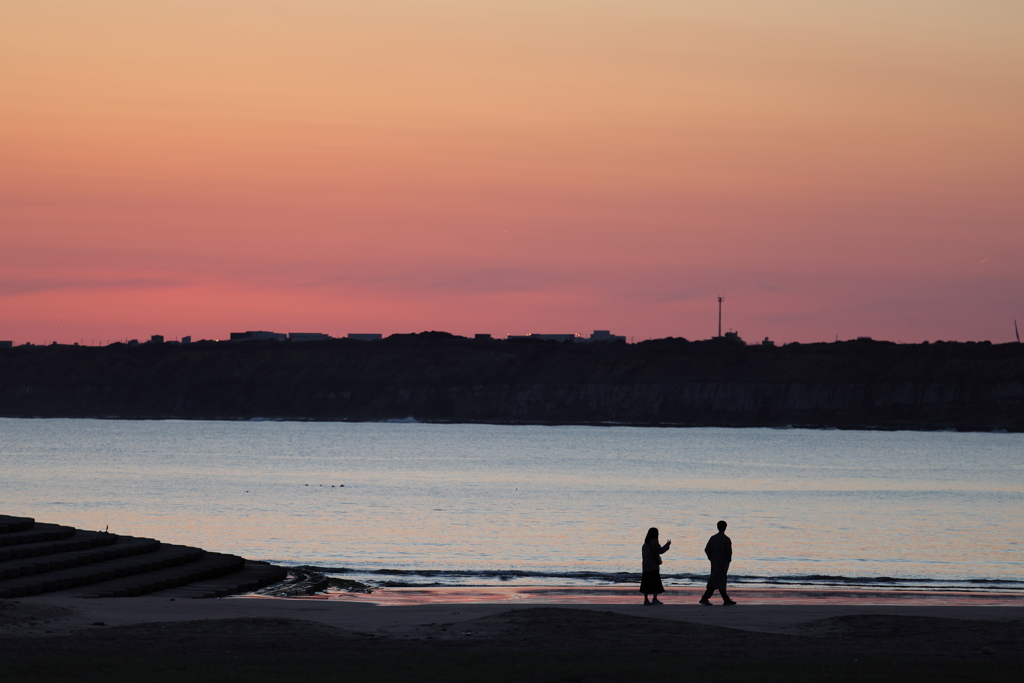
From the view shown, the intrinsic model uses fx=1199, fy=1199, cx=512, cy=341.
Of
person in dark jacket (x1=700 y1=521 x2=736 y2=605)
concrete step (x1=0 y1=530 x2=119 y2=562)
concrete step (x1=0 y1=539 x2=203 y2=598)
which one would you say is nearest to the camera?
person in dark jacket (x1=700 y1=521 x2=736 y2=605)

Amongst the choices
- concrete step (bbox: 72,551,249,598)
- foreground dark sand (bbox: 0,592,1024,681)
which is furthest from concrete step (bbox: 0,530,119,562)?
foreground dark sand (bbox: 0,592,1024,681)

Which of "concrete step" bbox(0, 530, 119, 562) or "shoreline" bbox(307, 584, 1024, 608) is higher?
"concrete step" bbox(0, 530, 119, 562)

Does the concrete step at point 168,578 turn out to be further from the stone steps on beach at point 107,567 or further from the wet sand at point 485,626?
the wet sand at point 485,626

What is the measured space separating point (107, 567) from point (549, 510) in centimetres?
3280

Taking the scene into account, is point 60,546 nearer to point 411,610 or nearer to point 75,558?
point 75,558

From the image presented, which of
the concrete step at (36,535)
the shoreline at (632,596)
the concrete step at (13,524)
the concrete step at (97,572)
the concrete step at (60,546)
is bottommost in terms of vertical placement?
the shoreline at (632,596)

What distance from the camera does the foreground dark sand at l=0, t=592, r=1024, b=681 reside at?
12695 mm

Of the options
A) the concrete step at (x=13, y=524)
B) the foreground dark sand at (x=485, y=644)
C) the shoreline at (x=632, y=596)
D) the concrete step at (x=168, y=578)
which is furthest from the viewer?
the concrete step at (x=13, y=524)

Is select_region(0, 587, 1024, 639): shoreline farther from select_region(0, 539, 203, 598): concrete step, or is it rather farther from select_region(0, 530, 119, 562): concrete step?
select_region(0, 530, 119, 562): concrete step

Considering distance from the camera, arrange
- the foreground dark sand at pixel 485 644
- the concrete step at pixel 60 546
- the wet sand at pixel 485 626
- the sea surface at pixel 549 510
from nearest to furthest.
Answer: the foreground dark sand at pixel 485 644 → the wet sand at pixel 485 626 → the concrete step at pixel 60 546 → the sea surface at pixel 549 510

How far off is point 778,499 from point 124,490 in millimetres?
35067

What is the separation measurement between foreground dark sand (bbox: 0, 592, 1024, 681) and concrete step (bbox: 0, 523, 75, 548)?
527 cm

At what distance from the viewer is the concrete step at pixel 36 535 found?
2412 centimetres

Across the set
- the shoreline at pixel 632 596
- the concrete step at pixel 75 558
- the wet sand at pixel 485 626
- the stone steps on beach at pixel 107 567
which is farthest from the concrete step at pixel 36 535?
the shoreline at pixel 632 596
